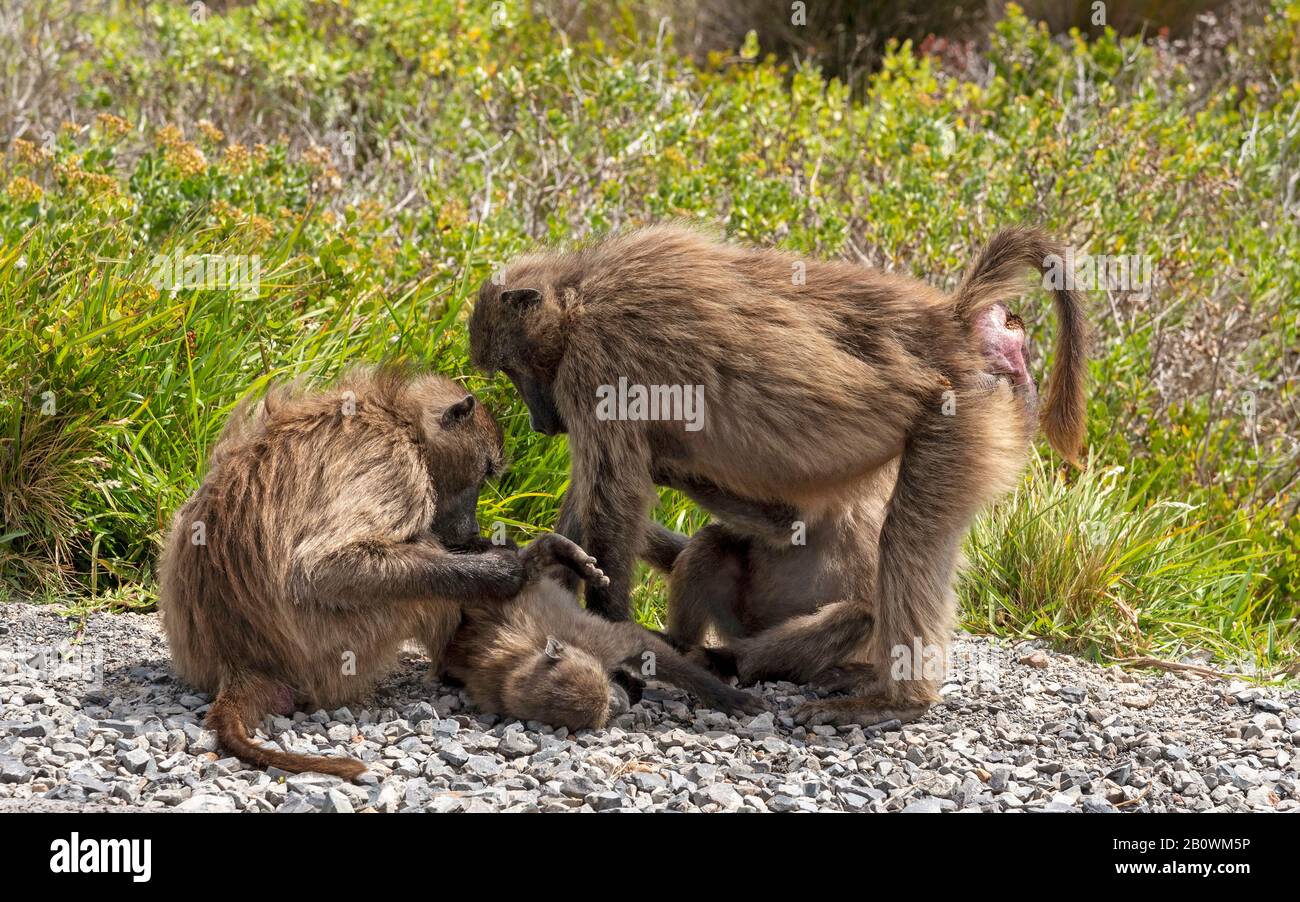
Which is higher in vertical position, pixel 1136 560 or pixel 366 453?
pixel 366 453

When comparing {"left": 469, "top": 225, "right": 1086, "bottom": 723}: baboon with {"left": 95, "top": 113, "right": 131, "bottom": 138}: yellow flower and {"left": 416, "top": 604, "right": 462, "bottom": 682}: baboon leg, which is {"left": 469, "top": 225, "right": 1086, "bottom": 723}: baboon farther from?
{"left": 95, "top": 113, "right": 131, "bottom": 138}: yellow flower

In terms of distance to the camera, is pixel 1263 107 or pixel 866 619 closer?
pixel 866 619

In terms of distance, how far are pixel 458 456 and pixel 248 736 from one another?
94 centimetres

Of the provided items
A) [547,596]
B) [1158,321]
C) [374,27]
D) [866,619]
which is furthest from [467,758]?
[374,27]

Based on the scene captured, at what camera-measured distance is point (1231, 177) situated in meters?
7.66

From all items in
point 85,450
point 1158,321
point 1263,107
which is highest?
point 1263,107

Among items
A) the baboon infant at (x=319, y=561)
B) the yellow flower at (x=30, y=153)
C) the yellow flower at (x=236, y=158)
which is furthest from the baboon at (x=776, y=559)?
the yellow flower at (x=30, y=153)

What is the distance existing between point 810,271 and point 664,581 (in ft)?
5.23

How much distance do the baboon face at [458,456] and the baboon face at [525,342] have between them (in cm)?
23

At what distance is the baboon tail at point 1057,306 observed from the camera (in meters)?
4.29

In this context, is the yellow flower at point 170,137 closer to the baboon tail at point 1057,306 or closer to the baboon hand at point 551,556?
the baboon hand at point 551,556

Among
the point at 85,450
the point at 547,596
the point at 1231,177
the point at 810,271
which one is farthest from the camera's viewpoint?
the point at 1231,177

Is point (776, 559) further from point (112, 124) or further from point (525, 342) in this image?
point (112, 124)
